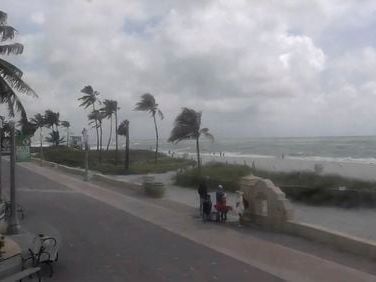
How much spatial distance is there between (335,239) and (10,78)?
996 cm

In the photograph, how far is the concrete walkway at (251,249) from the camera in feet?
31.8

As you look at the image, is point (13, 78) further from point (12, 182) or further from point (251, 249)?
point (251, 249)

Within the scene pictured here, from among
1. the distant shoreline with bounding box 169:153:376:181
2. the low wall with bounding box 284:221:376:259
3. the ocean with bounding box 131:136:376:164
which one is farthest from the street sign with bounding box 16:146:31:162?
the ocean with bounding box 131:136:376:164

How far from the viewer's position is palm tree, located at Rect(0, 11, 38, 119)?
15891 mm

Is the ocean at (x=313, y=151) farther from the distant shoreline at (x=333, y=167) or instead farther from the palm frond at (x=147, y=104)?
the palm frond at (x=147, y=104)

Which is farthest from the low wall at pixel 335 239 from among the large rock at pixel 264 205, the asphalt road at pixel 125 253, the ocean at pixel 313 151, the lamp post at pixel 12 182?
the ocean at pixel 313 151

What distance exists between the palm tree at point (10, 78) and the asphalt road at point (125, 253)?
11.7 ft

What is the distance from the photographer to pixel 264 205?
15.6 metres

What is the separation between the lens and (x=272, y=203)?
14953mm

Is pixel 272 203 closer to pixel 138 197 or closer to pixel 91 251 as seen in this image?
pixel 91 251

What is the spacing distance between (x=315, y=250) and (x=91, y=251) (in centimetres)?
476

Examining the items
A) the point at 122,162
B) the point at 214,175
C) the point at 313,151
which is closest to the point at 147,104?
the point at 122,162

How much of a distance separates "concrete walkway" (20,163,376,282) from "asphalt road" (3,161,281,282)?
13.3 inches

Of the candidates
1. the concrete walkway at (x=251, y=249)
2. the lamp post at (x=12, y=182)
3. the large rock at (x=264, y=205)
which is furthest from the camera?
the large rock at (x=264, y=205)
